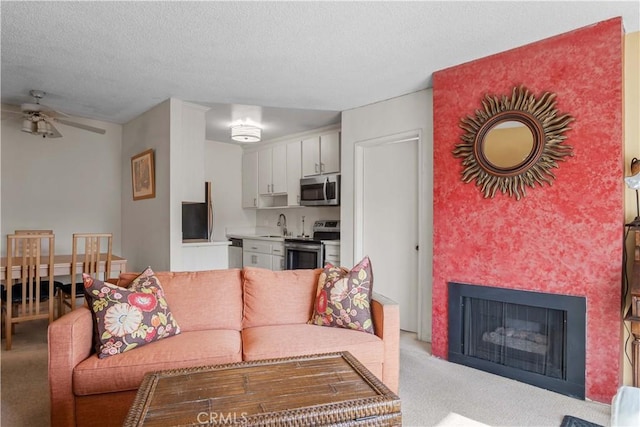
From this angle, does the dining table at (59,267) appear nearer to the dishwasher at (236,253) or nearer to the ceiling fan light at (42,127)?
the ceiling fan light at (42,127)

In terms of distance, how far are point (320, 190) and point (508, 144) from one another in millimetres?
2484

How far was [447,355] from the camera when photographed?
10.0 ft

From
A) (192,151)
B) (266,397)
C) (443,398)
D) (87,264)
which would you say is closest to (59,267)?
(87,264)

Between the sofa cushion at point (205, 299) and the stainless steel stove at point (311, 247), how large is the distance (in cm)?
222

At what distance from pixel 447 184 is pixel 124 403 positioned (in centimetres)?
266

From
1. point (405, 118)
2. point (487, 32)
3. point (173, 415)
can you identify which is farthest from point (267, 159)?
point (173, 415)

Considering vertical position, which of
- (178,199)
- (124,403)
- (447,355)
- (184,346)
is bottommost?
(447,355)

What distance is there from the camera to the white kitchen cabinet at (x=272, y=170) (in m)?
5.65

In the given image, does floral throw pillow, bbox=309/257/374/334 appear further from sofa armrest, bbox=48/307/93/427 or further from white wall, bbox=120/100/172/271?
white wall, bbox=120/100/172/271

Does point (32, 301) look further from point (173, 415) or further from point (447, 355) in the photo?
point (447, 355)

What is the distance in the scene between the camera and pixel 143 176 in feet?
14.8

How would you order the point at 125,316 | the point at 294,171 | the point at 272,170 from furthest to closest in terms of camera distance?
the point at 272,170, the point at 294,171, the point at 125,316

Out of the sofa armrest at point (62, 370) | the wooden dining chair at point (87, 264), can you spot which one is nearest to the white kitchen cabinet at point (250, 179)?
the wooden dining chair at point (87, 264)

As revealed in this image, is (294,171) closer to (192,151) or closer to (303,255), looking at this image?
(303,255)
